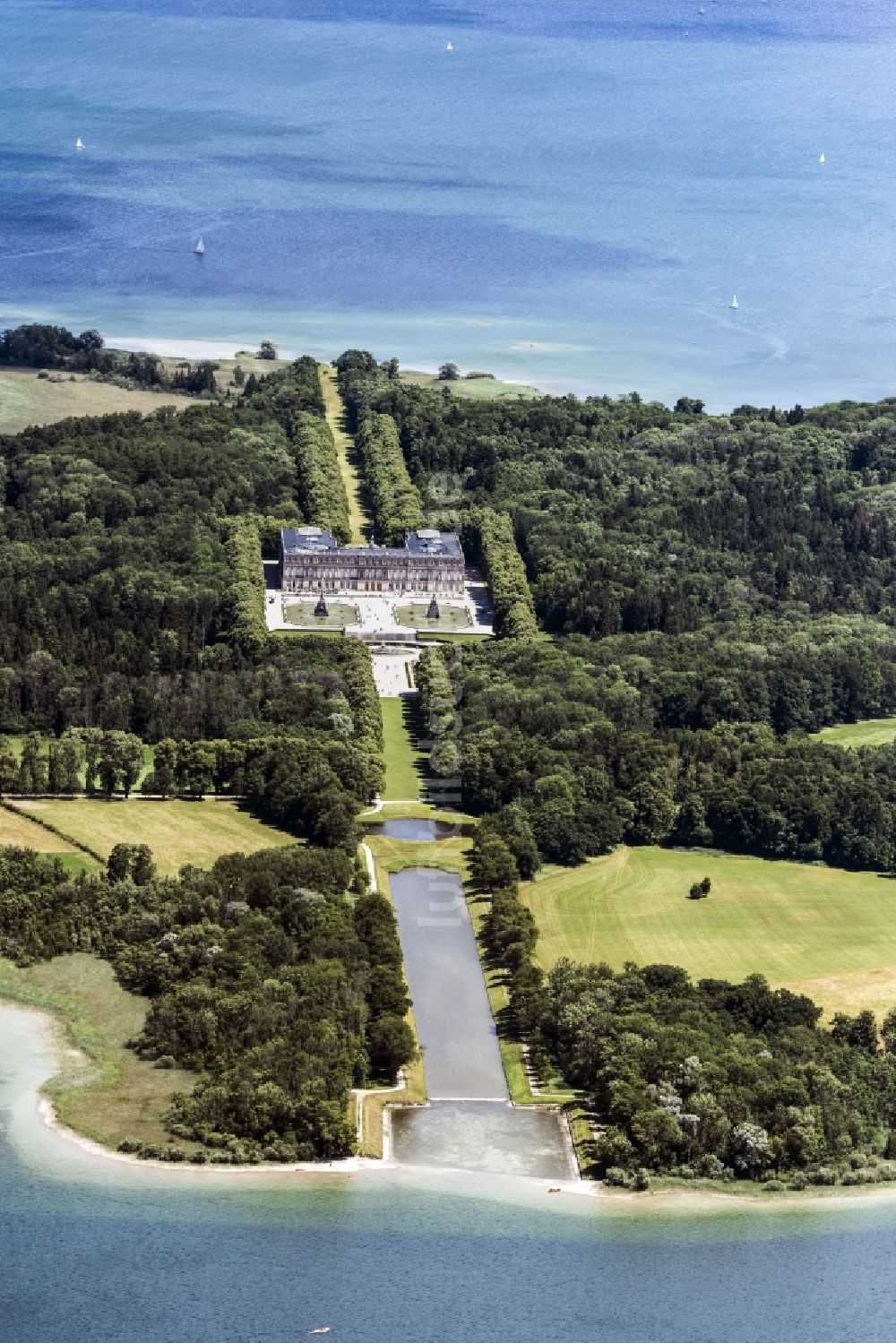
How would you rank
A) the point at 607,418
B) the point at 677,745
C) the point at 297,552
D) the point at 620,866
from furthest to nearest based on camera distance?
the point at 607,418 → the point at 297,552 → the point at 677,745 → the point at 620,866

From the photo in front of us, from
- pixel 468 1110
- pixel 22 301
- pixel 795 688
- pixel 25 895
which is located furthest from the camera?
pixel 22 301

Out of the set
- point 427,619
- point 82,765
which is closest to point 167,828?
point 82,765

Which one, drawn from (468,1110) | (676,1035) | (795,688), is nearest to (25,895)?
(468,1110)

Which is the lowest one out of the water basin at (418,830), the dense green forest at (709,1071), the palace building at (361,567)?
the dense green forest at (709,1071)

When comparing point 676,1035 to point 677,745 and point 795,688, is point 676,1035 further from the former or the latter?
point 795,688

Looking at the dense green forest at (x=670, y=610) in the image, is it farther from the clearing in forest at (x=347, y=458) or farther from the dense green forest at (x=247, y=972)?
the dense green forest at (x=247, y=972)

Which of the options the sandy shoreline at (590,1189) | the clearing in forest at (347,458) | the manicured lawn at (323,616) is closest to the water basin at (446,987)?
the sandy shoreline at (590,1189)

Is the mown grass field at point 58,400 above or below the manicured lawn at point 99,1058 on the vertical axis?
above
